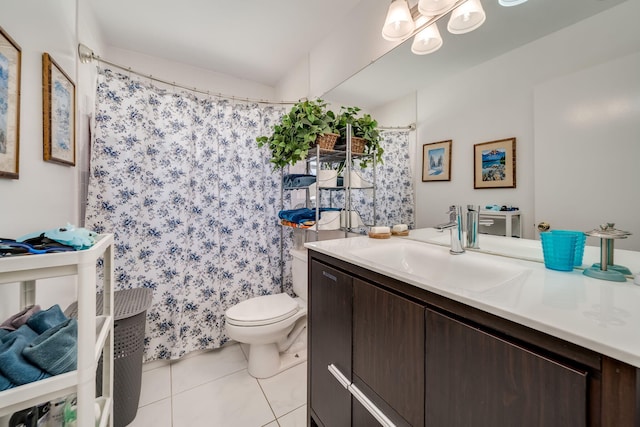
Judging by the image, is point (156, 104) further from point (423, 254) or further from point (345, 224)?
point (423, 254)

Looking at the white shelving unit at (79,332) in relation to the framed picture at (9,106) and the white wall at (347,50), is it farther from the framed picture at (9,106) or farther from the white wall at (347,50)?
the white wall at (347,50)

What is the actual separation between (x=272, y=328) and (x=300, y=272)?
0.46 m

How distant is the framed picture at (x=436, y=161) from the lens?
1.19 metres

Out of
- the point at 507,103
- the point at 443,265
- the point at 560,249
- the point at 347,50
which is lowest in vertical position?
the point at 443,265

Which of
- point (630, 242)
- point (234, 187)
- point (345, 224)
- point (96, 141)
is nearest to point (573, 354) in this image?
point (630, 242)

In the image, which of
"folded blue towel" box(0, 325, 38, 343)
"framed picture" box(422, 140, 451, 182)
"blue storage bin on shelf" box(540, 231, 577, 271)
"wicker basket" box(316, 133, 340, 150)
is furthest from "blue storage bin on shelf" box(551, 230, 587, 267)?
"folded blue towel" box(0, 325, 38, 343)

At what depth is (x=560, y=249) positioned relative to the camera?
2.61 ft

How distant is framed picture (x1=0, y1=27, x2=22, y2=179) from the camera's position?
2.47 feet

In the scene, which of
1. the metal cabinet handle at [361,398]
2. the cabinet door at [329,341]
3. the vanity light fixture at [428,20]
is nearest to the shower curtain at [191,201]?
the vanity light fixture at [428,20]

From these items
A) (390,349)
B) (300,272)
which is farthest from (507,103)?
(300,272)

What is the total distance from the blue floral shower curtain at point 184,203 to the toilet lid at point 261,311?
348mm

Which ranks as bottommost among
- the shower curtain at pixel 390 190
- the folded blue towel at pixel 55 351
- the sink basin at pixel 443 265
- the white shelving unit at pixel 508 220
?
the folded blue towel at pixel 55 351

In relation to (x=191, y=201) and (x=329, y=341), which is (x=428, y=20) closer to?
(x=329, y=341)

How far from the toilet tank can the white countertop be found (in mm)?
927
